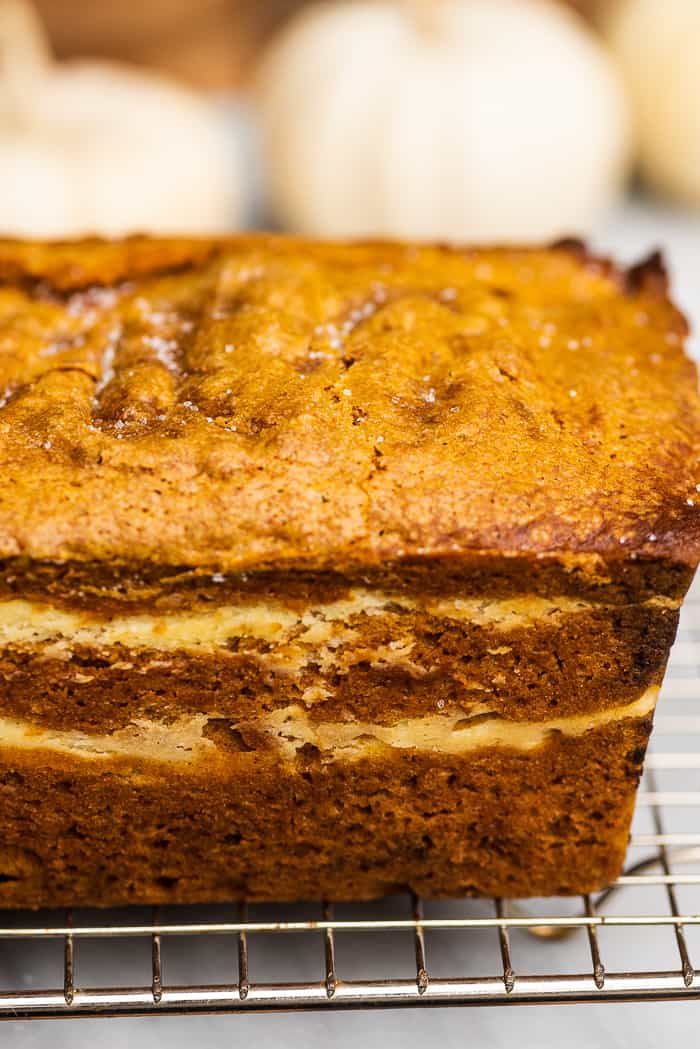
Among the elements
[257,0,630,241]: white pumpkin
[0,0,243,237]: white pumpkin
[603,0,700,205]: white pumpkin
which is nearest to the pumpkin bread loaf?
[0,0,243,237]: white pumpkin

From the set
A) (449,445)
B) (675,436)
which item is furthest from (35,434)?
(675,436)

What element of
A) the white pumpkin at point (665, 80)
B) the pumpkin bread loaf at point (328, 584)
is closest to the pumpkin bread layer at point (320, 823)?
the pumpkin bread loaf at point (328, 584)

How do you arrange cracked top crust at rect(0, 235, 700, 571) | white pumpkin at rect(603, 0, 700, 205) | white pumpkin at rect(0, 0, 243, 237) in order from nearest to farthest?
cracked top crust at rect(0, 235, 700, 571)
white pumpkin at rect(0, 0, 243, 237)
white pumpkin at rect(603, 0, 700, 205)

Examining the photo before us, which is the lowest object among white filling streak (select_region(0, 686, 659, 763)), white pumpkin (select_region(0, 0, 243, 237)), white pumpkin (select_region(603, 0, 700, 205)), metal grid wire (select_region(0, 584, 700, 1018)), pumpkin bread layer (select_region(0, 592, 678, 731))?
metal grid wire (select_region(0, 584, 700, 1018))

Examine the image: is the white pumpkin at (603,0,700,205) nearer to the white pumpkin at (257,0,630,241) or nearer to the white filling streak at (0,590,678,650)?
the white pumpkin at (257,0,630,241)

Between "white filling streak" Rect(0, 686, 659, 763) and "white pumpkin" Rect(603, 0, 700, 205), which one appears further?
"white pumpkin" Rect(603, 0, 700, 205)

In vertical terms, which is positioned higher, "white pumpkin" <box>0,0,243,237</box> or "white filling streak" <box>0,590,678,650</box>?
"white pumpkin" <box>0,0,243,237</box>

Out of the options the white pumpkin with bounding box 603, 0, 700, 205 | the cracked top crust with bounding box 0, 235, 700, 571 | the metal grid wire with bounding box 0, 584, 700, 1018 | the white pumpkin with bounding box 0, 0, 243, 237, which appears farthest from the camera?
the white pumpkin with bounding box 603, 0, 700, 205
